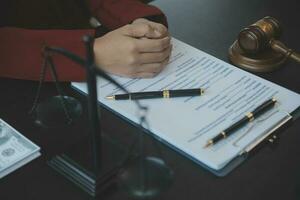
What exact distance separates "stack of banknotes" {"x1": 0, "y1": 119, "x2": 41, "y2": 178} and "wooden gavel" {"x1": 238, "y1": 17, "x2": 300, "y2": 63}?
0.51m

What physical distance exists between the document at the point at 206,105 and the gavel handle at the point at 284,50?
94 millimetres

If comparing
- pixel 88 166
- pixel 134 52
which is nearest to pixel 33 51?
pixel 134 52

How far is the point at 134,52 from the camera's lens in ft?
3.22

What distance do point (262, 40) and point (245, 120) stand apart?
249 millimetres

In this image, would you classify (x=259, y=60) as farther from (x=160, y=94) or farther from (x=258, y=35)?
(x=160, y=94)

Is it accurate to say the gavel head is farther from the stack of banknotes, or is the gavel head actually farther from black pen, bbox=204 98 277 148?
the stack of banknotes

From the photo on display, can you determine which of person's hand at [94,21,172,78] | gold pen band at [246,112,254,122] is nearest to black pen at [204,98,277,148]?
gold pen band at [246,112,254,122]

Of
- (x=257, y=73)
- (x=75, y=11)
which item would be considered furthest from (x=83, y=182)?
(x=75, y=11)

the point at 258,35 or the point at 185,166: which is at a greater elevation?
the point at 258,35

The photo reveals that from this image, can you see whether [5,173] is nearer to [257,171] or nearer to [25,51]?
[25,51]

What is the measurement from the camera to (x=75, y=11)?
4.32ft

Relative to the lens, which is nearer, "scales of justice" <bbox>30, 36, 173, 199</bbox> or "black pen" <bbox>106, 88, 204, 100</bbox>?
"scales of justice" <bbox>30, 36, 173, 199</bbox>

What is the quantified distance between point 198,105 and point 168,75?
0.13 metres

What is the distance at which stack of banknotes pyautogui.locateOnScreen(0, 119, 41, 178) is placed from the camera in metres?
0.78
